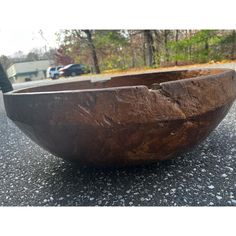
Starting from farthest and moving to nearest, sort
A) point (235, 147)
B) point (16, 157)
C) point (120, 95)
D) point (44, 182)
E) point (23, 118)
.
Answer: point (16, 157), point (235, 147), point (44, 182), point (23, 118), point (120, 95)

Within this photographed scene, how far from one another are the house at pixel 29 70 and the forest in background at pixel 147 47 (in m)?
12.8

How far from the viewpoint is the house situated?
28142mm

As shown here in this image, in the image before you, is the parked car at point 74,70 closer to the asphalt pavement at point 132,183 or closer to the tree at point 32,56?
the tree at point 32,56

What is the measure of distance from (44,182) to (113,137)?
58 centimetres

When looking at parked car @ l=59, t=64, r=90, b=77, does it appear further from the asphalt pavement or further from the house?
the asphalt pavement

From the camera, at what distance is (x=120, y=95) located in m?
0.98

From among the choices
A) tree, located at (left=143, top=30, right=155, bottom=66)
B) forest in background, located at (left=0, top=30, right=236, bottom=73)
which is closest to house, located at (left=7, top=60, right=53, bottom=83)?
forest in background, located at (left=0, top=30, right=236, bottom=73)

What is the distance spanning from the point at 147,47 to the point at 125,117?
11.1 metres

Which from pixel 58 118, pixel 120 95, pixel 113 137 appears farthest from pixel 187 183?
pixel 58 118

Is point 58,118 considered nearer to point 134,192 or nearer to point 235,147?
point 134,192

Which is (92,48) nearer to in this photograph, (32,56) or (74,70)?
(74,70)

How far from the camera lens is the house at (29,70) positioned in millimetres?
28142

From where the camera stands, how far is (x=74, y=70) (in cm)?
1683

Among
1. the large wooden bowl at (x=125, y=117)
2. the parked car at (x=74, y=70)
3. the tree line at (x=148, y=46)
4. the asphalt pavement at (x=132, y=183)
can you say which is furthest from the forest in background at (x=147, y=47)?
the large wooden bowl at (x=125, y=117)
